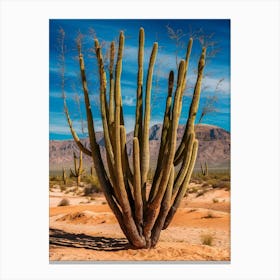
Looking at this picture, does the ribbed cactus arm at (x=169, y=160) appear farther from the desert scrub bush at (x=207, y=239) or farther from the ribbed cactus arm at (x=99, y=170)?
the desert scrub bush at (x=207, y=239)

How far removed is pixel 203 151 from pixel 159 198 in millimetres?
7404

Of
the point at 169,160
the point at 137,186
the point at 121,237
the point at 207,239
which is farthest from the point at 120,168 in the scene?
the point at 207,239

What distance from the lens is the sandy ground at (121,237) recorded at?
23.4 ft

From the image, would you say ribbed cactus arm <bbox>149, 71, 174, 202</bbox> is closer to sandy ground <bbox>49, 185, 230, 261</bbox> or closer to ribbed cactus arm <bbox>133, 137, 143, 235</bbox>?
ribbed cactus arm <bbox>133, 137, 143, 235</bbox>

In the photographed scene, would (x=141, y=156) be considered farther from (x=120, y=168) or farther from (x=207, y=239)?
(x=207, y=239)

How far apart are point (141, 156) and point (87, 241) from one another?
2103mm

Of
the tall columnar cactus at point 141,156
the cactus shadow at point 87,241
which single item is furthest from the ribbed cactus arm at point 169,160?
the cactus shadow at point 87,241

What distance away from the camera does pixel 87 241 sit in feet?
26.7

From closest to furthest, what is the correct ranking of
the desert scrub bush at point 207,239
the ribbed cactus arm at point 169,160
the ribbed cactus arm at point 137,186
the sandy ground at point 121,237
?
the ribbed cactus arm at point 137,186 < the ribbed cactus arm at point 169,160 < the sandy ground at point 121,237 < the desert scrub bush at point 207,239

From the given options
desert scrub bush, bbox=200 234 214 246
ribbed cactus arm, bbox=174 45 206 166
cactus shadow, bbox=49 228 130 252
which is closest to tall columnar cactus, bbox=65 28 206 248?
ribbed cactus arm, bbox=174 45 206 166

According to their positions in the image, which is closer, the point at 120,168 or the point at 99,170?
the point at 120,168

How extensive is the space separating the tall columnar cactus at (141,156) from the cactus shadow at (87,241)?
0.57m

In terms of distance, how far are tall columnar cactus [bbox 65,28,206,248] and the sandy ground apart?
34 cm
